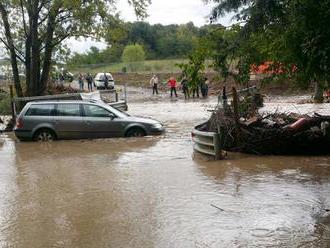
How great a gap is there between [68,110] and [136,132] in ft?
8.01

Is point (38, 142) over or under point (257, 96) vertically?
under

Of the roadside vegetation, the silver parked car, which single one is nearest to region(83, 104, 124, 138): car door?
the silver parked car

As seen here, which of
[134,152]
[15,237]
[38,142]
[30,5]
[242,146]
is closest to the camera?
[15,237]

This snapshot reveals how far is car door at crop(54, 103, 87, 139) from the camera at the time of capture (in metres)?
19.4

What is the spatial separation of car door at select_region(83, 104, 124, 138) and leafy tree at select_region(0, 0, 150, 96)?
27.7 feet

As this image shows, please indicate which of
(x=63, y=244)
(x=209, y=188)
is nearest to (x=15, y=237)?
(x=63, y=244)

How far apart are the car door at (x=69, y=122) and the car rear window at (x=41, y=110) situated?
0.67ft

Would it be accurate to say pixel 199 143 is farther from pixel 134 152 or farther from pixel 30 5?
pixel 30 5

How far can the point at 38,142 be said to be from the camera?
1936cm

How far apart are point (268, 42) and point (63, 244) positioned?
4.16 meters

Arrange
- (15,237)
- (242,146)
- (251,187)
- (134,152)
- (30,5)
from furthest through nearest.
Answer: (30,5) → (134,152) → (242,146) → (251,187) → (15,237)

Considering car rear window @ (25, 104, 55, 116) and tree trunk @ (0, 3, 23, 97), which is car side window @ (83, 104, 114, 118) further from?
tree trunk @ (0, 3, 23, 97)

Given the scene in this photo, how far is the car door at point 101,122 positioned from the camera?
1931 centimetres

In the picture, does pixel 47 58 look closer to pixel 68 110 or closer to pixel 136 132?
pixel 68 110
